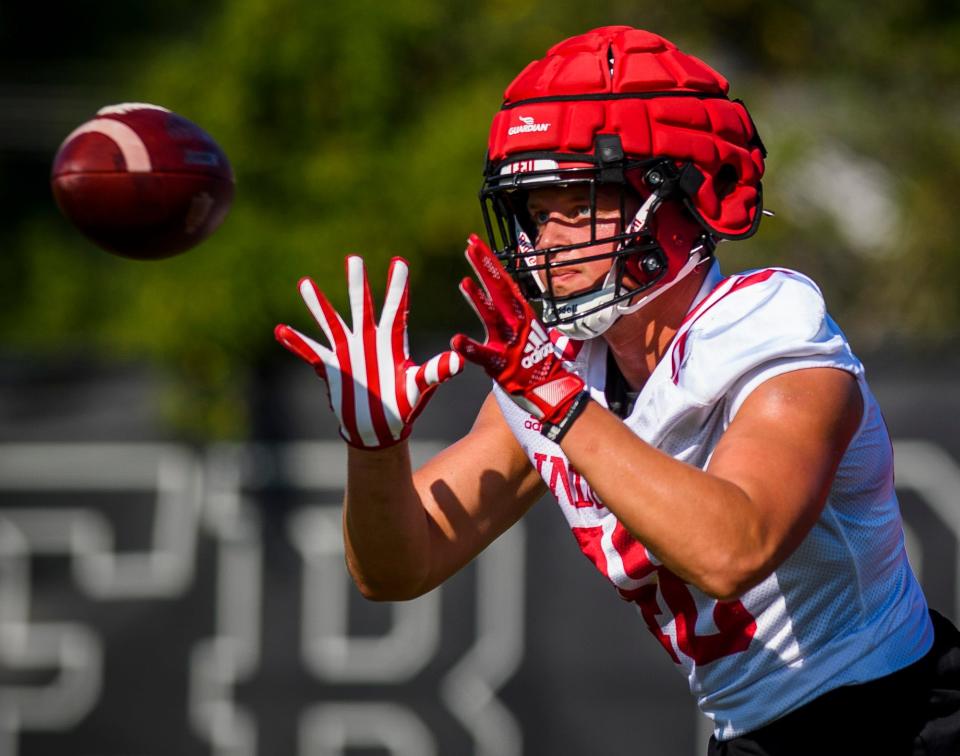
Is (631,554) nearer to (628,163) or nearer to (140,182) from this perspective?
(628,163)

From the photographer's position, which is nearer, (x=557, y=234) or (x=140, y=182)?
(x=557, y=234)

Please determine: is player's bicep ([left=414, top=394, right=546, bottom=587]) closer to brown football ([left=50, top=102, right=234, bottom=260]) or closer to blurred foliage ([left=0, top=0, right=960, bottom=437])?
brown football ([left=50, top=102, right=234, bottom=260])

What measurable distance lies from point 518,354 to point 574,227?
0.48 m

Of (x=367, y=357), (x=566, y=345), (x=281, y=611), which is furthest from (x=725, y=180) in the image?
(x=281, y=611)

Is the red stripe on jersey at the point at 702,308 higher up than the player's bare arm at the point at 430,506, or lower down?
higher up

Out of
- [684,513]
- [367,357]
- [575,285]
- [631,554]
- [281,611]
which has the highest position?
[575,285]

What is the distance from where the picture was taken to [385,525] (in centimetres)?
280

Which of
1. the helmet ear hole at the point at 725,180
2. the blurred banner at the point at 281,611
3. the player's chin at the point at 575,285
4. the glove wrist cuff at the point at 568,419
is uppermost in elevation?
the helmet ear hole at the point at 725,180

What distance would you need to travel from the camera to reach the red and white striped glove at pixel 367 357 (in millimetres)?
2549

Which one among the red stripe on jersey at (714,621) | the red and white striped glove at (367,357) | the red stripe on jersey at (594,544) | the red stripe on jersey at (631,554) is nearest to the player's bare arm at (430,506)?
the red and white striped glove at (367,357)

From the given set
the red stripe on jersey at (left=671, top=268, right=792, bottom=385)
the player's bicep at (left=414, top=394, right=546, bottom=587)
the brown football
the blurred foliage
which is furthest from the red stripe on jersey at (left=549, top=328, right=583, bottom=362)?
the blurred foliage

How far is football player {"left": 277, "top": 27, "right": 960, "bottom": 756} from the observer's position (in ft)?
7.45

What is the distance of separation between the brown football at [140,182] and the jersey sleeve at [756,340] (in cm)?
145

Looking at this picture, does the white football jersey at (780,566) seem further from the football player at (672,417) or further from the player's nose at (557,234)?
the player's nose at (557,234)
